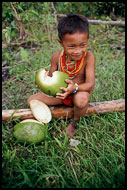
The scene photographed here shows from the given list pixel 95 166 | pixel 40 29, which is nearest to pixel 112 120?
pixel 95 166

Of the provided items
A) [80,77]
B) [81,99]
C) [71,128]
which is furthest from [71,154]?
[80,77]

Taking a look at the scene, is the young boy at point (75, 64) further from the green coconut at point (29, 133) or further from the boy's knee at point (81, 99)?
the green coconut at point (29, 133)

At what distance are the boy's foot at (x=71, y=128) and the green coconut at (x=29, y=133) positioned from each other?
33 cm

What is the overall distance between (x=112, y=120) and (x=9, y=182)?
1307 mm

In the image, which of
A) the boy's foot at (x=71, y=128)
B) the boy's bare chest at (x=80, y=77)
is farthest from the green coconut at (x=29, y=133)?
the boy's bare chest at (x=80, y=77)

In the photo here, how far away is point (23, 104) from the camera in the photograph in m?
2.52

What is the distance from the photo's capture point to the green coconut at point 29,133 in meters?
1.77

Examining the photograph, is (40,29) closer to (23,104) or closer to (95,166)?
(23,104)

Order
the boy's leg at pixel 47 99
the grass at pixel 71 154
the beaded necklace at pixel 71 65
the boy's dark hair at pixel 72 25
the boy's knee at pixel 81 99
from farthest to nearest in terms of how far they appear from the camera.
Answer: the boy's leg at pixel 47 99, the beaded necklace at pixel 71 65, the boy's knee at pixel 81 99, the boy's dark hair at pixel 72 25, the grass at pixel 71 154

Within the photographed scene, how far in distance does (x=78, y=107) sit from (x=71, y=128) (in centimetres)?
28

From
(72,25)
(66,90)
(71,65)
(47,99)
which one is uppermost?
(72,25)

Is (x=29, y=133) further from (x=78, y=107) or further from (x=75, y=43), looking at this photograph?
(x=75, y=43)

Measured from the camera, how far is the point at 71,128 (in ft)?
6.73

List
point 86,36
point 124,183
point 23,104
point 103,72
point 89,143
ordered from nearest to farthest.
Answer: point 124,183 < point 86,36 < point 89,143 < point 23,104 < point 103,72
